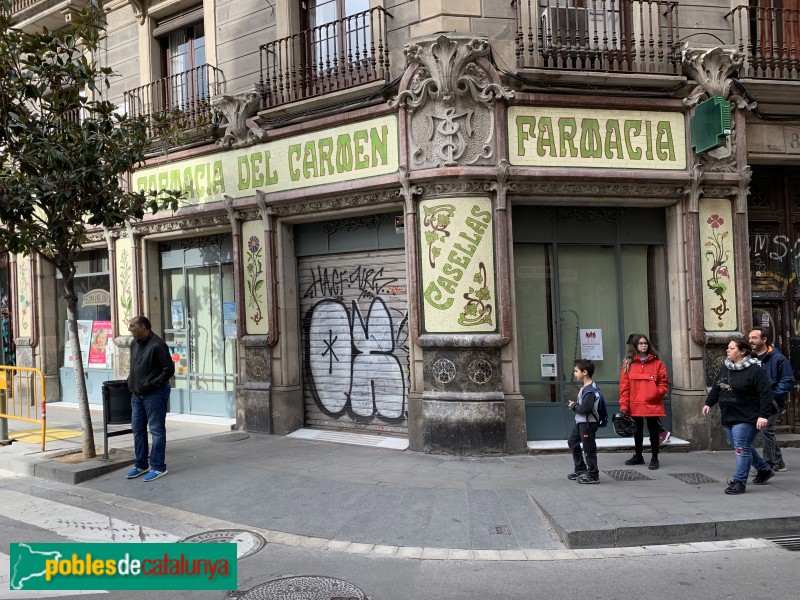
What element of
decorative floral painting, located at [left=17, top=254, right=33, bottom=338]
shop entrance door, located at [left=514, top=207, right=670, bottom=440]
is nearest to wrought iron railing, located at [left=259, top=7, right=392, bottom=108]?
shop entrance door, located at [left=514, top=207, right=670, bottom=440]

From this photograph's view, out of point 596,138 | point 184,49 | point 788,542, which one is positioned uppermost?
point 184,49

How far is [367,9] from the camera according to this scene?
364 inches

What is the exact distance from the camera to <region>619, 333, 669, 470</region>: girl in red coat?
7352mm

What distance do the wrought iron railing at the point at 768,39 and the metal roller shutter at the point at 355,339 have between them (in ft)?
19.9

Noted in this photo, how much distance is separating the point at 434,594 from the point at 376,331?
5.60 meters

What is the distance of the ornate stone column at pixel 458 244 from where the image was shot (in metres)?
8.13

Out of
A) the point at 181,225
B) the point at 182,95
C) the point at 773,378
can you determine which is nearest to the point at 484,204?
the point at 773,378

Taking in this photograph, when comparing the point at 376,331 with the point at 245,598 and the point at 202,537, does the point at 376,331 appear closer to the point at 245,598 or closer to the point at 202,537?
the point at 202,537

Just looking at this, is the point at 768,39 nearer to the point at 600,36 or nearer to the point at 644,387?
the point at 600,36

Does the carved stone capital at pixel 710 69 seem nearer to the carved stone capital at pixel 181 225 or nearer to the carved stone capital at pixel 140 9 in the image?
the carved stone capital at pixel 181 225

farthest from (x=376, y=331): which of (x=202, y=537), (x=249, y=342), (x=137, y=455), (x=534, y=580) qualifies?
(x=534, y=580)

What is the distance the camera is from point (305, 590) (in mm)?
4301

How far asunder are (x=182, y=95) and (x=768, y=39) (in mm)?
10335

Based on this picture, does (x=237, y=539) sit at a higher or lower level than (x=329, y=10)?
lower
